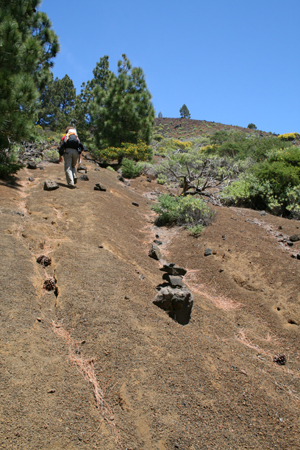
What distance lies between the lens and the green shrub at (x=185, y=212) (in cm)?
758

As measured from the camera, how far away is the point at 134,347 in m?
3.04

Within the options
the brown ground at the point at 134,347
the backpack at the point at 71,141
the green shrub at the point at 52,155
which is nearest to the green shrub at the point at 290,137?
the green shrub at the point at 52,155

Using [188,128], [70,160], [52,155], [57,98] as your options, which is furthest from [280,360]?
[188,128]

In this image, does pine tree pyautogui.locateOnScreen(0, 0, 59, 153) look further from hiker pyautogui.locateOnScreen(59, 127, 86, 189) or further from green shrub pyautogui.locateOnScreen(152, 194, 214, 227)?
green shrub pyautogui.locateOnScreen(152, 194, 214, 227)

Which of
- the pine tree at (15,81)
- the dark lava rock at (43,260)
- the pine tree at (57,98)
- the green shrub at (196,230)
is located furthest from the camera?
the pine tree at (57,98)

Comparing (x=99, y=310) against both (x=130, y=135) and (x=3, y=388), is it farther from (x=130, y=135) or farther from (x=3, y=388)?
(x=130, y=135)

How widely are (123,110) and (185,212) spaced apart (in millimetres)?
12592

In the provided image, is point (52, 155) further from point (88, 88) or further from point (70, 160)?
point (88, 88)

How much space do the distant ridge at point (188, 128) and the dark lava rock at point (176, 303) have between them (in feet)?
190

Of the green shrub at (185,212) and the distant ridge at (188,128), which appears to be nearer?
the green shrub at (185,212)

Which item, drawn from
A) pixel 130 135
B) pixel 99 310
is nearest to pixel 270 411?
pixel 99 310

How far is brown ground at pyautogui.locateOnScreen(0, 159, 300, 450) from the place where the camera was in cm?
226

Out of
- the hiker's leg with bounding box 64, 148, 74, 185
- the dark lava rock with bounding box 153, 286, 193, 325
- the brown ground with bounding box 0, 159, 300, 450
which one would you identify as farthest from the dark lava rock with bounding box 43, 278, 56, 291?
the hiker's leg with bounding box 64, 148, 74, 185

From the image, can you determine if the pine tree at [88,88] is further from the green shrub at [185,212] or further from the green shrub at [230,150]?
the green shrub at [185,212]
